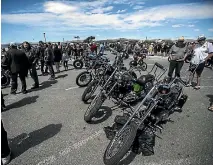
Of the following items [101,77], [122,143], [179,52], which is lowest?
[122,143]

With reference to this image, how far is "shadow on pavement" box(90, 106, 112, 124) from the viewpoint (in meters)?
4.38

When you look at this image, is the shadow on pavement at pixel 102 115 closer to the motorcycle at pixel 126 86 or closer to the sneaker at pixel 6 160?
the motorcycle at pixel 126 86

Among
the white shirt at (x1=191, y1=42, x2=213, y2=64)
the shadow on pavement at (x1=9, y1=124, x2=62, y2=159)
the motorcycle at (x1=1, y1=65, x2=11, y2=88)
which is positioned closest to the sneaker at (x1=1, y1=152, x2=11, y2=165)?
the shadow on pavement at (x1=9, y1=124, x2=62, y2=159)

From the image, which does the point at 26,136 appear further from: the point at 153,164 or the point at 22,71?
the point at 22,71

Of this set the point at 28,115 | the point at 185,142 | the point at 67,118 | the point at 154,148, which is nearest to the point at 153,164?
the point at 154,148

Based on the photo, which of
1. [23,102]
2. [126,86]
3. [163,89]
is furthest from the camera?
[23,102]

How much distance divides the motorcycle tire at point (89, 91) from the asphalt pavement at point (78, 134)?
0.24m

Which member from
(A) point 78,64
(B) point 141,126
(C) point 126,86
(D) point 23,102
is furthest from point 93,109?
(A) point 78,64

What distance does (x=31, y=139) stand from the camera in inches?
146

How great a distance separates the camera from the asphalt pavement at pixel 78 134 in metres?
3.06

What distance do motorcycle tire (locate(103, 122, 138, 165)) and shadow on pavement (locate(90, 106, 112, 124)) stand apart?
4.64 ft

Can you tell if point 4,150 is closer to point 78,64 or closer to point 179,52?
point 179,52

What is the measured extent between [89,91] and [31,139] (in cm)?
216

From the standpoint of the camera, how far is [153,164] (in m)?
2.92
